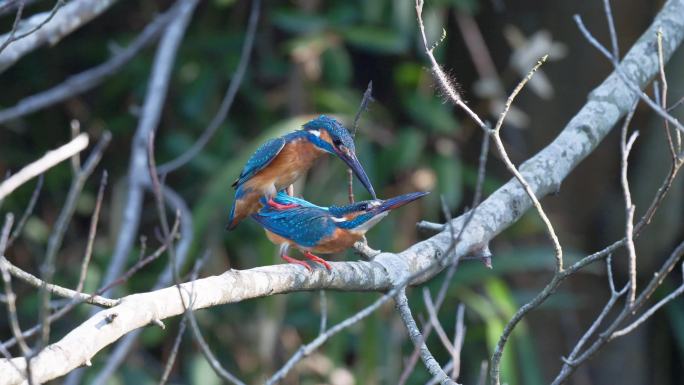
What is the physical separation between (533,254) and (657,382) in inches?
51.2

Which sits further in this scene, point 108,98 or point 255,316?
point 108,98

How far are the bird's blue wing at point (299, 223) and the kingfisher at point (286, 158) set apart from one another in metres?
0.03

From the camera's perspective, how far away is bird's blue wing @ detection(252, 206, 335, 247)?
2.38 meters

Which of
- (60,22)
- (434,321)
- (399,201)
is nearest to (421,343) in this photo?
(434,321)

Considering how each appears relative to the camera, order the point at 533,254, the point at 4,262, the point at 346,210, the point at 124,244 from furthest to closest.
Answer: the point at 533,254
the point at 124,244
the point at 346,210
the point at 4,262

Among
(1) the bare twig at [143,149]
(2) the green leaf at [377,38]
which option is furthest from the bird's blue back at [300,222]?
(2) the green leaf at [377,38]

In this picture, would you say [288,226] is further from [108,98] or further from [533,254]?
[108,98]

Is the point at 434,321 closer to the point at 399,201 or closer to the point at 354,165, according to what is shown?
the point at 399,201

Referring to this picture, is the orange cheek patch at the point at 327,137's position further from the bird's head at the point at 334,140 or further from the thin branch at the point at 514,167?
the thin branch at the point at 514,167

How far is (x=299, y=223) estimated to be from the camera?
7.99ft

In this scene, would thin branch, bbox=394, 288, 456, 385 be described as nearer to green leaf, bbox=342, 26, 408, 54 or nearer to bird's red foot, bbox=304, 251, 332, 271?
bird's red foot, bbox=304, 251, 332, 271

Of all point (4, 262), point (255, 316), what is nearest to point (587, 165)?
point (255, 316)

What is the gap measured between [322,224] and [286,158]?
219 millimetres

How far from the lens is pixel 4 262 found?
1.80 m
